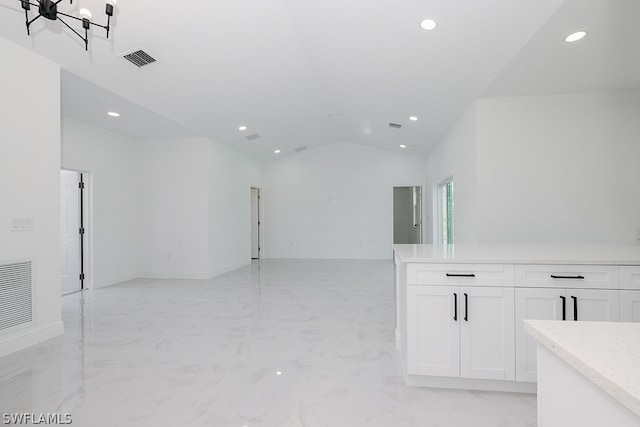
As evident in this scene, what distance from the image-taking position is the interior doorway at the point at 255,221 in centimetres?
950

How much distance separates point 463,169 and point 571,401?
4.51 m

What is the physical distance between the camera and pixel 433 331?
2.17 m

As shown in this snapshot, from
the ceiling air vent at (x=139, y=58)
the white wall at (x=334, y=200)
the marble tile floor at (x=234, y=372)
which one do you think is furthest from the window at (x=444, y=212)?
the ceiling air vent at (x=139, y=58)

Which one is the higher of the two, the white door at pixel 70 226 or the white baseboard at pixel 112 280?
the white door at pixel 70 226

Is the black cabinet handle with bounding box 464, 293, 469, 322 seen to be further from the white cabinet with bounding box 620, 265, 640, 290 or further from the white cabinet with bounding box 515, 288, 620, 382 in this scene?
the white cabinet with bounding box 620, 265, 640, 290

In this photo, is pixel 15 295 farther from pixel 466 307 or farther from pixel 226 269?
pixel 226 269

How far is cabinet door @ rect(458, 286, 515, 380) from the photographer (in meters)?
2.11

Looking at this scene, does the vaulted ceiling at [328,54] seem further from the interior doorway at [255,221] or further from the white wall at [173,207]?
the interior doorway at [255,221]

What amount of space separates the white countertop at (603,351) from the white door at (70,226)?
641 cm

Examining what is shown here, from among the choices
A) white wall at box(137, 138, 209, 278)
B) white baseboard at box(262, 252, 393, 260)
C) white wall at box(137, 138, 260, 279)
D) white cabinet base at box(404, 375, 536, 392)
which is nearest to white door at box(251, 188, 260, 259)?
white baseboard at box(262, 252, 393, 260)

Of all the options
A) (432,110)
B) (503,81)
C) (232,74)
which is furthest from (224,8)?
(432,110)

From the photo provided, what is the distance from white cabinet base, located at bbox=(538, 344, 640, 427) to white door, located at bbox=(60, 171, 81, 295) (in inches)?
253

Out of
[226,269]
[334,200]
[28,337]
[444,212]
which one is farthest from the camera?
[334,200]
